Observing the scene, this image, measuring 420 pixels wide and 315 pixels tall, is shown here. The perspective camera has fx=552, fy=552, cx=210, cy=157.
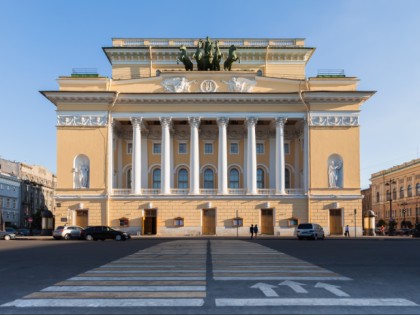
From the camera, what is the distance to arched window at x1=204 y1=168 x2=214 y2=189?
59.5m

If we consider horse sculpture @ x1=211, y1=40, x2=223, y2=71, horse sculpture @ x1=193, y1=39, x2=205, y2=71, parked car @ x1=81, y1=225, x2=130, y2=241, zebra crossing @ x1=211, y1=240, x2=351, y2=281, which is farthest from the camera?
horse sculpture @ x1=211, y1=40, x2=223, y2=71

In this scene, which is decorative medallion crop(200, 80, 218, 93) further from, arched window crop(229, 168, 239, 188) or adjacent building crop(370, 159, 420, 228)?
adjacent building crop(370, 159, 420, 228)

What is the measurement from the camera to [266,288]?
11555mm

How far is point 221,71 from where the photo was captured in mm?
54844

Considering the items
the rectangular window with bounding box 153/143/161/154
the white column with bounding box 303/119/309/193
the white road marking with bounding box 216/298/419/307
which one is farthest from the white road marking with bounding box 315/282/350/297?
the rectangular window with bounding box 153/143/161/154

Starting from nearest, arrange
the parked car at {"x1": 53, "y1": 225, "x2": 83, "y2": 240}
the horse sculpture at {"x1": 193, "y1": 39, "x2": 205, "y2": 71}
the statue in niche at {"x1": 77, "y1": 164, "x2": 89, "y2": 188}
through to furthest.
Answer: the parked car at {"x1": 53, "y1": 225, "x2": 83, "y2": 240}
the statue in niche at {"x1": 77, "y1": 164, "x2": 89, "y2": 188}
the horse sculpture at {"x1": 193, "y1": 39, "x2": 205, "y2": 71}

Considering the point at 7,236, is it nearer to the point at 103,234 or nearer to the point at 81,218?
the point at 81,218

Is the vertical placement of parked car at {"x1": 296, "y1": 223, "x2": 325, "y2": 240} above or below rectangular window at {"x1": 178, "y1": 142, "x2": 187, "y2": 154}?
below

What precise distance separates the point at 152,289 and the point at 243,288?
1.91 m

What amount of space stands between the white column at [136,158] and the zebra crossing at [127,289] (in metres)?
38.4

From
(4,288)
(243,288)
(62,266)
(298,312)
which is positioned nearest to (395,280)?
(243,288)

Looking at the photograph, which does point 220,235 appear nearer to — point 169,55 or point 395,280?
point 169,55

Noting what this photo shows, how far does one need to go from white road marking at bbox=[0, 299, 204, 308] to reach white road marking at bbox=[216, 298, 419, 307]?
577 millimetres

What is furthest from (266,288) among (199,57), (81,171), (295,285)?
(199,57)
